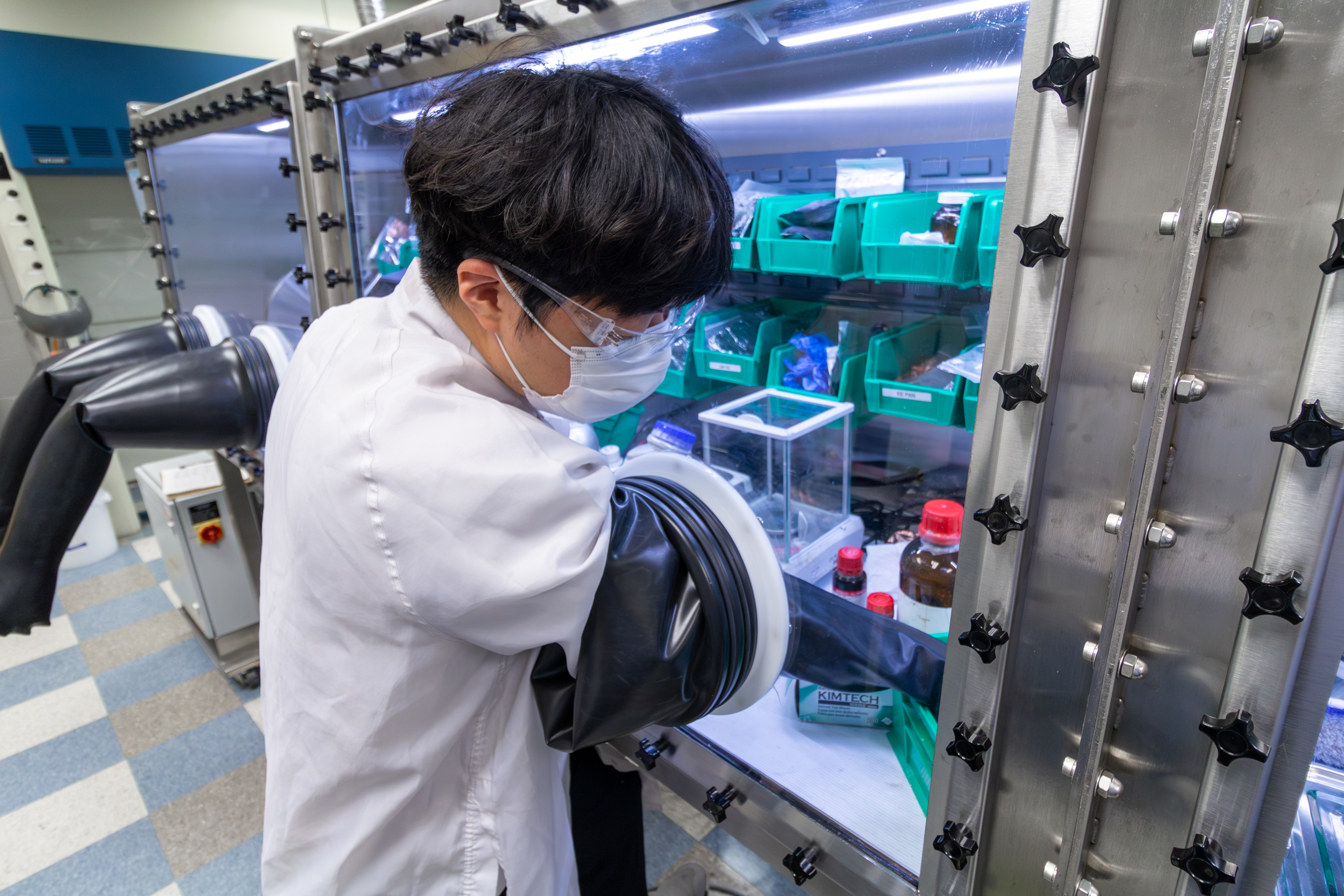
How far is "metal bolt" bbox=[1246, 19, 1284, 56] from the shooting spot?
0.51 m

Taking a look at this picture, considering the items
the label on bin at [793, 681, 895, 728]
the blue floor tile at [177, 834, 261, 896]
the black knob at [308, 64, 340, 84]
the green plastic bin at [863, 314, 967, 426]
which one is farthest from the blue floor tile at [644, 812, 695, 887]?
the black knob at [308, 64, 340, 84]

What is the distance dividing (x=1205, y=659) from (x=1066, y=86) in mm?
534

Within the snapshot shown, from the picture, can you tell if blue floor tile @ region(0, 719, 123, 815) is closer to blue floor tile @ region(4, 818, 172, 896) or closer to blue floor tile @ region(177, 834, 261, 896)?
blue floor tile @ region(4, 818, 172, 896)

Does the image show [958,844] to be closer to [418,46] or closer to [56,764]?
[418,46]

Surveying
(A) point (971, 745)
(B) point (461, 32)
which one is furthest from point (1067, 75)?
(B) point (461, 32)

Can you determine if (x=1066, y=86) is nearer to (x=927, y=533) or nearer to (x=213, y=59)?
(x=927, y=533)

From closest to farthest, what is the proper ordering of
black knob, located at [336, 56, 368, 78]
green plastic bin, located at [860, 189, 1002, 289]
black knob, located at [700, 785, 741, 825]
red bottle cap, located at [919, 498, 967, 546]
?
green plastic bin, located at [860, 189, 1002, 289] < red bottle cap, located at [919, 498, 967, 546] < black knob, located at [700, 785, 741, 825] < black knob, located at [336, 56, 368, 78]

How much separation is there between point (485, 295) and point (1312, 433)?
0.73 m

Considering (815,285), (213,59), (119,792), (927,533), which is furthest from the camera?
(213,59)

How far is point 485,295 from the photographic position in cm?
74

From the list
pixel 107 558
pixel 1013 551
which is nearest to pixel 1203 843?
pixel 1013 551

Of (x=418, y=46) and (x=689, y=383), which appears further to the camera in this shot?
(x=689, y=383)

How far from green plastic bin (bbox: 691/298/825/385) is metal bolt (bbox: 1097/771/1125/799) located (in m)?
0.81

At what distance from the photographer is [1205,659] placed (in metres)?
0.65
